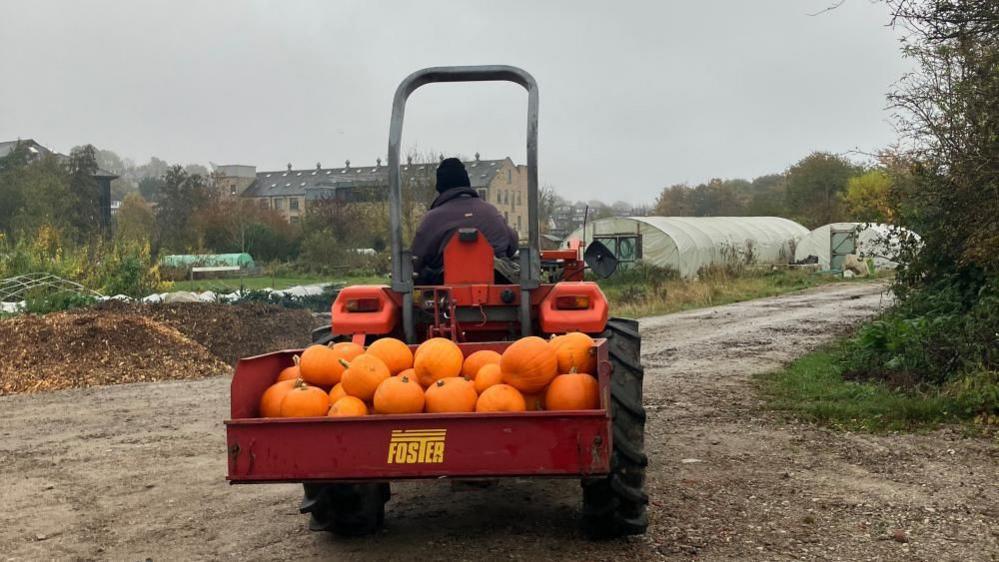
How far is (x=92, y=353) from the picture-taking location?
14141mm

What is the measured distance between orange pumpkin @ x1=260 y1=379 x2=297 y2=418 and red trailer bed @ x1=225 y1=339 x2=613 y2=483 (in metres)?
0.31

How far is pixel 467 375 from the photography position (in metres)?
5.28

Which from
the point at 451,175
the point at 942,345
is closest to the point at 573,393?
the point at 451,175

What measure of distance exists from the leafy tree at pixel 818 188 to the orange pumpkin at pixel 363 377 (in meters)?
52.4

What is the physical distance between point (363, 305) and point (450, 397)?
1658mm

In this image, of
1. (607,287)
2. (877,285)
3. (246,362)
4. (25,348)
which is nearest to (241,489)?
(246,362)

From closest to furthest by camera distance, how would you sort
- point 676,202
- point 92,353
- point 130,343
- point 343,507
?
point 343,507, point 92,353, point 130,343, point 676,202

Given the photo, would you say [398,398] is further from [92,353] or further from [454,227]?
[92,353]

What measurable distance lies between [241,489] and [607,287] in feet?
79.3

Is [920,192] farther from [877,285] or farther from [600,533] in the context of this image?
[877,285]

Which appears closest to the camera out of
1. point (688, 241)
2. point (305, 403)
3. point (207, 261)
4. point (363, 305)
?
point (305, 403)

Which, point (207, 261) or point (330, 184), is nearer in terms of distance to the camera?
point (207, 261)

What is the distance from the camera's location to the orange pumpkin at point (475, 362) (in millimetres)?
5270

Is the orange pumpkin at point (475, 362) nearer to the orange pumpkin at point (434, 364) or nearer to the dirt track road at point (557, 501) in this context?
the orange pumpkin at point (434, 364)
